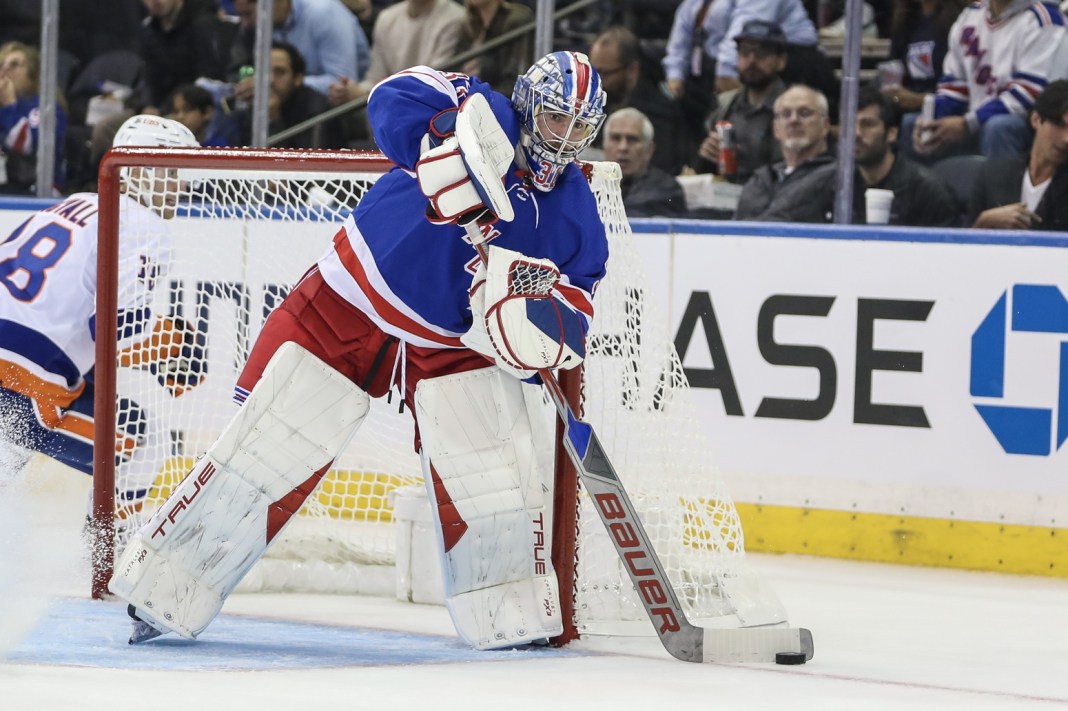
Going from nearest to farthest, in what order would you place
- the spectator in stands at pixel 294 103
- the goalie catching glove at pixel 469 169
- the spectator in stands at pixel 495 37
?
the goalie catching glove at pixel 469 169
the spectator in stands at pixel 495 37
the spectator in stands at pixel 294 103

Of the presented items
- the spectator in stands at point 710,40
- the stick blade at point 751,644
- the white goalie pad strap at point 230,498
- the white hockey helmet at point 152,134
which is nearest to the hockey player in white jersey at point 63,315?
the white hockey helmet at point 152,134

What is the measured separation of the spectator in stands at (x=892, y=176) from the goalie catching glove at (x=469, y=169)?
2.16 m

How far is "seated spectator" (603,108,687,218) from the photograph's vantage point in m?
5.37

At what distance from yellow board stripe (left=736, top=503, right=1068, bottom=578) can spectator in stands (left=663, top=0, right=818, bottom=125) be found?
1.36m

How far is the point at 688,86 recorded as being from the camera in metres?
5.59

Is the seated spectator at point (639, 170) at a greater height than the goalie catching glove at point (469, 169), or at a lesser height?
greater

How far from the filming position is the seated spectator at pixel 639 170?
537 centimetres

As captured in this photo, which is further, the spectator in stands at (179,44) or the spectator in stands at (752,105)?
the spectator in stands at (179,44)

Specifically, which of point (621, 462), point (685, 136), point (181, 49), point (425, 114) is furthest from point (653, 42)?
point (425, 114)

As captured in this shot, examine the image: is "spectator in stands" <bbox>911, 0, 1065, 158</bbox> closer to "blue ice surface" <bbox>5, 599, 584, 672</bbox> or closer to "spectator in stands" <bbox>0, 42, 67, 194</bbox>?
"blue ice surface" <bbox>5, 599, 584, 672</bbox>

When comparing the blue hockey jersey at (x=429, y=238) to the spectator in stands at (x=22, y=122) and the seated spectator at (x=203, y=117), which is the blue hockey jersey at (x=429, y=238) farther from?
the spectator in stands at (x=22, y=122)

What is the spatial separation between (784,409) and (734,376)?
17 cm

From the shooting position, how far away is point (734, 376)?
499cm

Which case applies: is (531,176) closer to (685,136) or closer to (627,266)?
(627,266)
